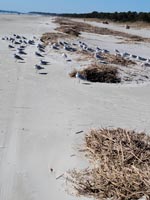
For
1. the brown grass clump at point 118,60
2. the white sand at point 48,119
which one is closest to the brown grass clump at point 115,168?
the white sand at point 48,119

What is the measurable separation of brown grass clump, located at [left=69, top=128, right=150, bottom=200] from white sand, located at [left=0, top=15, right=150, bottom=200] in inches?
6.7

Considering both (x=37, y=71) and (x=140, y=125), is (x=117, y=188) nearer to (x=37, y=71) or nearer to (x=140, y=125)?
(x=140, y=125)

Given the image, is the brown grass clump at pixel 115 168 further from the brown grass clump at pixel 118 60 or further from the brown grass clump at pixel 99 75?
the brown grass clump at pixel 118 60

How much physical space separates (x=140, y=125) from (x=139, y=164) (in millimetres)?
1981

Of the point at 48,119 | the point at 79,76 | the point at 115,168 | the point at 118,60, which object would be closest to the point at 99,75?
the point at 79,76

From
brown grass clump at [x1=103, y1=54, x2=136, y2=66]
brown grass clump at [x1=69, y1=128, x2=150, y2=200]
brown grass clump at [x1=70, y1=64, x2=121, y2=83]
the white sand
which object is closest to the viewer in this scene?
brown grass clump at [x1=69, y1=128, x2=150, y2=200]

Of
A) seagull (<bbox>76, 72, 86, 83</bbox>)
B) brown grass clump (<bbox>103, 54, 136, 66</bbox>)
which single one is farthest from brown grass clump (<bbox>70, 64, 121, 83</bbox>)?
brown grass clump (<bbox>103, 54, 136, 66</bbox>)

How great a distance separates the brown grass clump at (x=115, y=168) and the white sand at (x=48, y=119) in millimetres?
171

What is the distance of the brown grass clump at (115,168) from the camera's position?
3975 millimetres

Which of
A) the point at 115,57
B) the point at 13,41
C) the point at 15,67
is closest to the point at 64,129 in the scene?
the point at 15,67

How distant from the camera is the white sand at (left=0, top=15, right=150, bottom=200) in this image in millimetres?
4445

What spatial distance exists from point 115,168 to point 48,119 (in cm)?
236

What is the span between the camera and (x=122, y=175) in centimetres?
409

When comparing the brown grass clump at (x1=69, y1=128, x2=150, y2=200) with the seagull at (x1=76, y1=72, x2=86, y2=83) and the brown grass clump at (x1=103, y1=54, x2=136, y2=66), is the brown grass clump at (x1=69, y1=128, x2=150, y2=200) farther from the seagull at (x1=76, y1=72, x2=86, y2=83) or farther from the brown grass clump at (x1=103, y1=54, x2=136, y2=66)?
the brown grass clump at (x1=103, y1=54, x2=136, y2=66)
